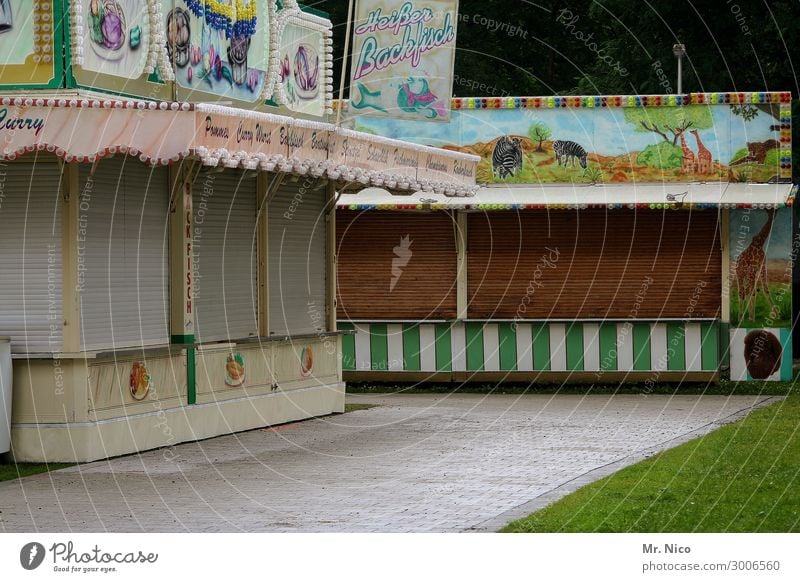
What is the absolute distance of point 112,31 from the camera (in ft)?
49.1

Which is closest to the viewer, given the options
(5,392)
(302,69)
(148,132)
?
(148,132)

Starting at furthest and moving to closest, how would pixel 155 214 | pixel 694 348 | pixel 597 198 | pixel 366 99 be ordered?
pixel 694 348 → pixel 597 198 → pixel 366 99 → pixel 155 214

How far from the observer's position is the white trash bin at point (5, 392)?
A: 14250 millimetres

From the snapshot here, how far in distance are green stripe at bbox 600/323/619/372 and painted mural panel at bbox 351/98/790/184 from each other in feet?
7.40

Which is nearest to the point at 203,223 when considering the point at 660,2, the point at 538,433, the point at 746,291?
the point at 538,433

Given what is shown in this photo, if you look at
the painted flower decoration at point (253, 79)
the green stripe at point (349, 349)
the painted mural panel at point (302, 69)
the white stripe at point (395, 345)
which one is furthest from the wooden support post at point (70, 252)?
the white stripe at point (395, 345)

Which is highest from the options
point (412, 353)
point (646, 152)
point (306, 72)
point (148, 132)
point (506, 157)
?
point (306, 72)

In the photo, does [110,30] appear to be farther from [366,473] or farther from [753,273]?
[753,273]

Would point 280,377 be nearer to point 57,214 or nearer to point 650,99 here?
point 57,214

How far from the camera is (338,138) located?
55.0 feet

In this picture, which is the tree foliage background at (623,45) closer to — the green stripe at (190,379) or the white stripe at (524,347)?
the white stripe at (524,347)

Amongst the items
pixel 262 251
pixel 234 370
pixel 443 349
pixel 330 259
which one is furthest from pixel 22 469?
pixel 443 349

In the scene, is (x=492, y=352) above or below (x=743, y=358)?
below

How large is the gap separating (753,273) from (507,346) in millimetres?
3796
